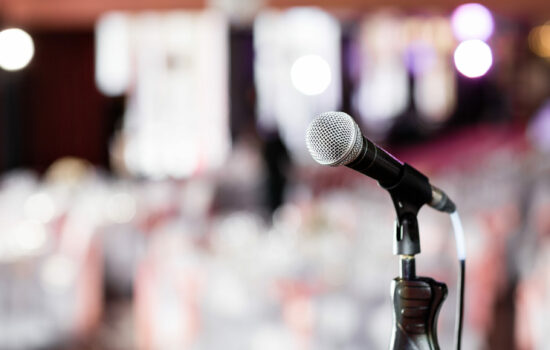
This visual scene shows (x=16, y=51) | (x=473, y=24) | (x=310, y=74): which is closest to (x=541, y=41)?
(x=473, y=24)

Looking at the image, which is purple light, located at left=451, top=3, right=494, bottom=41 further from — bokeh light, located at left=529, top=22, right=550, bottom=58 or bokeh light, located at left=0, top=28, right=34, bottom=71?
bokeh light, located at left=0, top=28, right=34, bottom=71

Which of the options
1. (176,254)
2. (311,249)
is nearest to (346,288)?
(311,249)

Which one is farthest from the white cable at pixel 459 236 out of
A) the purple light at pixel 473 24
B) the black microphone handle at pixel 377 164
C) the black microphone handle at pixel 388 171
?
the purple light at pixel 473 24

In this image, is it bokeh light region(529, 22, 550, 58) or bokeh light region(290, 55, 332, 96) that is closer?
bokeh light region(290, 55, 332, 96)

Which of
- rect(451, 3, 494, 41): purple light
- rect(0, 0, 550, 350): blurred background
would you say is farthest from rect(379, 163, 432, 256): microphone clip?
rect(451, 3, 494, 41): purple light

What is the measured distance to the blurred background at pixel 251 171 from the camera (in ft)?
11.3

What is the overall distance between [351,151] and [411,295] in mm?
220

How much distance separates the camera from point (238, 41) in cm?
1184

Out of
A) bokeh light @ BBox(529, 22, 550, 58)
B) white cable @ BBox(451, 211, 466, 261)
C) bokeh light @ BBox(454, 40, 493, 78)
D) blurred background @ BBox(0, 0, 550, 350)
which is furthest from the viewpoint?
bokeh light @ BBox(529, 22, 550, 58)

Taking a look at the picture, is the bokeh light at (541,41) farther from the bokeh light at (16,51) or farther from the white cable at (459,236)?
the white cable at (459,236)

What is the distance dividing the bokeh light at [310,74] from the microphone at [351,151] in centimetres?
1218

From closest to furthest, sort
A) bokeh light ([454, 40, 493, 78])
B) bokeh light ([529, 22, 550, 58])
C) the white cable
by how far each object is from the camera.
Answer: the white cable → bokeh light ([454, 40, 493, 78]) → bokeh light ([529, 22, 550, 58])

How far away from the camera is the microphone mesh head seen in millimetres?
716

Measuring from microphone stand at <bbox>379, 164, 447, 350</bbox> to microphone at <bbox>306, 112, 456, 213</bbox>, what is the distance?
0.04 meters
